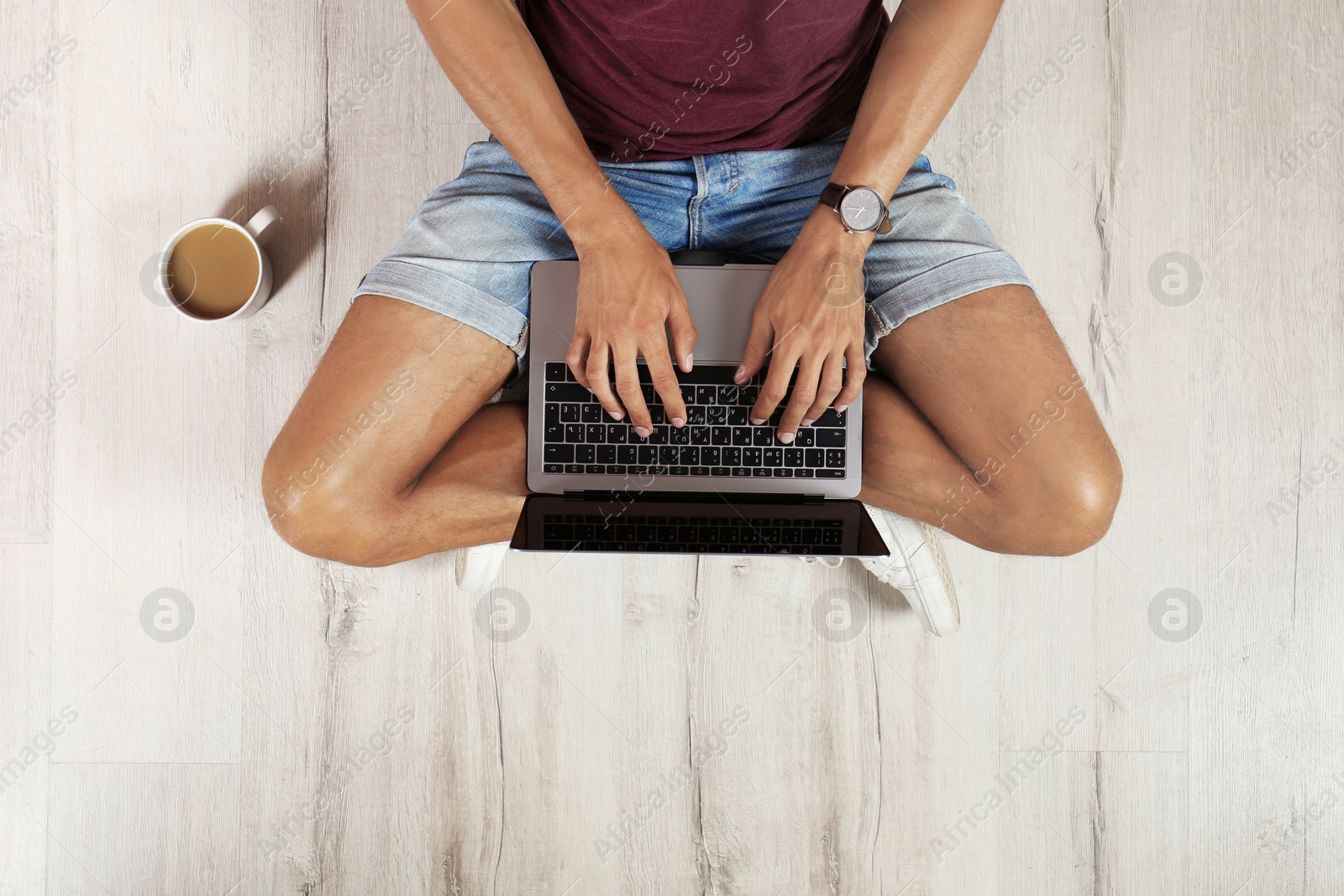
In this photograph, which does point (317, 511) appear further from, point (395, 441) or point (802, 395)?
point (802, 395)

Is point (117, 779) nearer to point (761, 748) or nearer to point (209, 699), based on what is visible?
point (209, 699)

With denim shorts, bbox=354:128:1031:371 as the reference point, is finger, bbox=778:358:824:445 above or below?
below

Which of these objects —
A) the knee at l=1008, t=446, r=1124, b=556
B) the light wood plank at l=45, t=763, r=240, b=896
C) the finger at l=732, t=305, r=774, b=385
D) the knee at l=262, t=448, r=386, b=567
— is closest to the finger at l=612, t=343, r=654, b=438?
the finger at l=732, t=305, r=774, b=385

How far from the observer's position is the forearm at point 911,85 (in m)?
0.80

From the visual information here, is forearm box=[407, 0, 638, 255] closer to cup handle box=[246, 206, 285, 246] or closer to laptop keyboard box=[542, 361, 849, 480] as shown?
laptop keyboard box=[542, 361, 849, 480]

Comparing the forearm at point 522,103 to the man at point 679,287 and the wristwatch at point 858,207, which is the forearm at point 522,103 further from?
the wristwatch at point 858,207

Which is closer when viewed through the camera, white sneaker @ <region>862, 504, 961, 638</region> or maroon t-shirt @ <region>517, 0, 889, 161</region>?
maroon t-shirt @ <region>517, 0, 889, 161</region>

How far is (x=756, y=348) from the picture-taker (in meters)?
0.80

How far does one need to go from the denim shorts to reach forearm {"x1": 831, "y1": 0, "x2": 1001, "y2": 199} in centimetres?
8

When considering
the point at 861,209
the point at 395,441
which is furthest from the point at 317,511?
the point at 861,209

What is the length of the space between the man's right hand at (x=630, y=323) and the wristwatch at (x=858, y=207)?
0.62 ft

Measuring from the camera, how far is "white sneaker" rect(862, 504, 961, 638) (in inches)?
38.7

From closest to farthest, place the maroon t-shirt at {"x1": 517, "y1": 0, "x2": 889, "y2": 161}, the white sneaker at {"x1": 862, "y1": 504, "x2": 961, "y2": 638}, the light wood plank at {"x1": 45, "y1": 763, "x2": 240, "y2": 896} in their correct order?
the maroon t-shirt at {"x1": 517, "y1": 0, "x2": 889, "y2": 161}
the white sneaker at {"x1": 862, "y1": 504, "x2": 961, "y2": 638}
the light wood plank at {"x1": 45, "y1": 763, "x2": 240, "y2": 896}

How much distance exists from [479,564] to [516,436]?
0.24m
